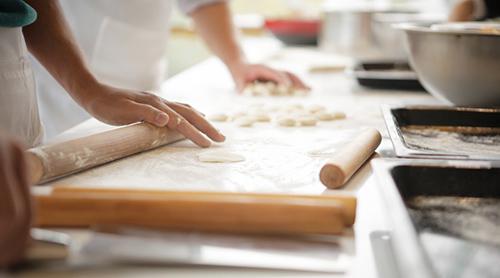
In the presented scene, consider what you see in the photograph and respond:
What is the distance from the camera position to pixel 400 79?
6.33 ft

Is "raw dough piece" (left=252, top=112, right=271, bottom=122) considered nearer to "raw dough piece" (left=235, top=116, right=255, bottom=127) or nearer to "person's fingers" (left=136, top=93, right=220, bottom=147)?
"raw dough piece" (left=235, top=116, right=255, bottom=127)

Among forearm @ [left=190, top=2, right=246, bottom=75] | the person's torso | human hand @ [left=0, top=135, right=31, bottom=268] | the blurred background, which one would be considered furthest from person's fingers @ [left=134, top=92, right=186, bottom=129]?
the blurred background

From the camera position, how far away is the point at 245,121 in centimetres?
136

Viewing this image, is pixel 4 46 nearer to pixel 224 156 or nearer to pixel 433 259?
pixel 224 156

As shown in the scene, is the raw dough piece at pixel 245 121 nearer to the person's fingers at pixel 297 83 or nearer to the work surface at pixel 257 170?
the work surface at pixel 257 170

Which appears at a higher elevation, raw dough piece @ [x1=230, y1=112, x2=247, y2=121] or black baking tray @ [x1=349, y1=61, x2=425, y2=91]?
raw dough piece @ [x1=230, y1=112, x2=247, y2=121]

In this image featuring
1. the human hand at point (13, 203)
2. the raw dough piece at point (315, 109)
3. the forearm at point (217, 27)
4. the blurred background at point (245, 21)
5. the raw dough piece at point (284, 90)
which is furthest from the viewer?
the blurred background at point (245, 21)

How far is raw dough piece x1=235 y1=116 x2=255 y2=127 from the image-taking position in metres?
1.35

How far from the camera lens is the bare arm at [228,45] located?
1.93m

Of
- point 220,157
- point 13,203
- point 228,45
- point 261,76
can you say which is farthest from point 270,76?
point 13,203

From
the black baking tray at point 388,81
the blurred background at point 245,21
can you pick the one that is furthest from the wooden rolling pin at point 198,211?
the blurred background at point 245,21

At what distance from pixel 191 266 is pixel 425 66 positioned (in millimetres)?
1040

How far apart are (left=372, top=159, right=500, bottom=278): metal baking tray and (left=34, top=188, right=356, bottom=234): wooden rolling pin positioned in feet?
0.27

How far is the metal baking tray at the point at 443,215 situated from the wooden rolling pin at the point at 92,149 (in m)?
0.43
